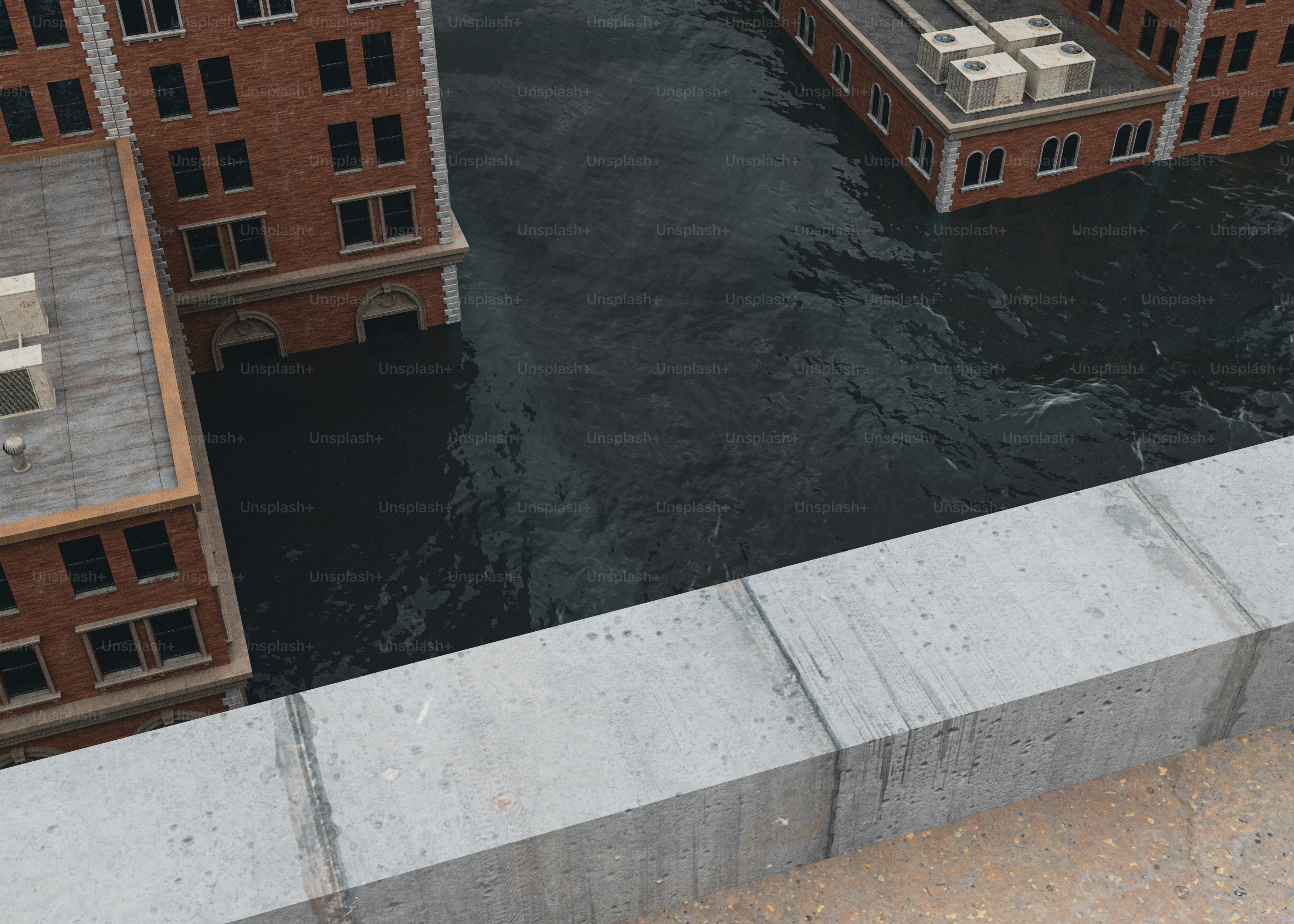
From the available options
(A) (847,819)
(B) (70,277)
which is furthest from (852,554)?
(B) (70,277)

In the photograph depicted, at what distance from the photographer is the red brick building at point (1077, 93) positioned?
69.2m

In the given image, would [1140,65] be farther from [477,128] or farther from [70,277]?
[70,277]

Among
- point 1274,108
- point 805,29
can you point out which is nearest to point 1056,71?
point 1274,108

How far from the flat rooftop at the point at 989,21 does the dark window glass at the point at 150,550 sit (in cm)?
4541

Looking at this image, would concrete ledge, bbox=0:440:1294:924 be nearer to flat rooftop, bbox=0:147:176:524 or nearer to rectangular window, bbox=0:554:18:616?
flat rooftop, bbox=0:147:176:524

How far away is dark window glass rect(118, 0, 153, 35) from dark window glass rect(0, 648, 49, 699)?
2260 centimetres

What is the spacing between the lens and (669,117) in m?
79.5

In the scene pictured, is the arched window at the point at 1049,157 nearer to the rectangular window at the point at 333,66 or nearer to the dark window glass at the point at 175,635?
the rectangular window at the point at 333,66

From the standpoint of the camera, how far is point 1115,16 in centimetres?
7394

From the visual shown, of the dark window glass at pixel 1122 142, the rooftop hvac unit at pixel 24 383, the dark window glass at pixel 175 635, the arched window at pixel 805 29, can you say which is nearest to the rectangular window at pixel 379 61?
the rooftop hvac unit at pixel 24 383

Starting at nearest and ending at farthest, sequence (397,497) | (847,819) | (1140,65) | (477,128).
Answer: (847,819) → (397,497) → (1140,65) → (477,128)

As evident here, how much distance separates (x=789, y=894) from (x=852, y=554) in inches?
121

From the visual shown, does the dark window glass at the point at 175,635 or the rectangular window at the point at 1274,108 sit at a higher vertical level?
the dark window glass at the point at 175,635

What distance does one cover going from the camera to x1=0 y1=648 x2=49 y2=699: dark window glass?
40312mm
